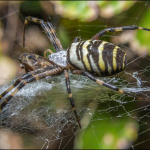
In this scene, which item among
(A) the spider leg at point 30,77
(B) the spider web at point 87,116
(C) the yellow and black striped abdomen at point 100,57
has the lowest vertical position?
(B) the spider web at point 87,116

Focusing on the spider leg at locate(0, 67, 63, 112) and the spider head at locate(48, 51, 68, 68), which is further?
the spider head at locate(48, 51, 68, 68)

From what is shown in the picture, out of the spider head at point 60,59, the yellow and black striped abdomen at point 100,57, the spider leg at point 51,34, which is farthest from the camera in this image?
the spider leg at point 51,34

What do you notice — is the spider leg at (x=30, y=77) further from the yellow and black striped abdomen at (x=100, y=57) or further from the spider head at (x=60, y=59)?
the yellow and black striped abdomen at (x=100, y=57)

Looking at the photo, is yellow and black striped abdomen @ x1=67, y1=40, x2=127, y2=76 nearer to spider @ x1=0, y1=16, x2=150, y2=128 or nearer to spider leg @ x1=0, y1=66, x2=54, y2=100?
spider @ x1=0, y1=16, x2=150, y2=128

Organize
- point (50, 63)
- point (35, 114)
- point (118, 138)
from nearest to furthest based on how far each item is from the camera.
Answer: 1. point (118, 138)
2. point (35, 114)
3. point (50, 63)

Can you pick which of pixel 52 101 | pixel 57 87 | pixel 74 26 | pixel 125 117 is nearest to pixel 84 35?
pixel 74 26

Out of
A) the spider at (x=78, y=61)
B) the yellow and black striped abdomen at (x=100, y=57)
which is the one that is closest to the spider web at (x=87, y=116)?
the spider at (x=78, y=61)

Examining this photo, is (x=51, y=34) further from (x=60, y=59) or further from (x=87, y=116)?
(x=87, y=116)

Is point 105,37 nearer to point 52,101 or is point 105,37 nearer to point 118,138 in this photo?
point 52,101

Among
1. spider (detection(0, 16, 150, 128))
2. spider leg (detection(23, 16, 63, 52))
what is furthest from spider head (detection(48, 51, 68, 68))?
spider leg (detection(23, 16, 63, 52))
